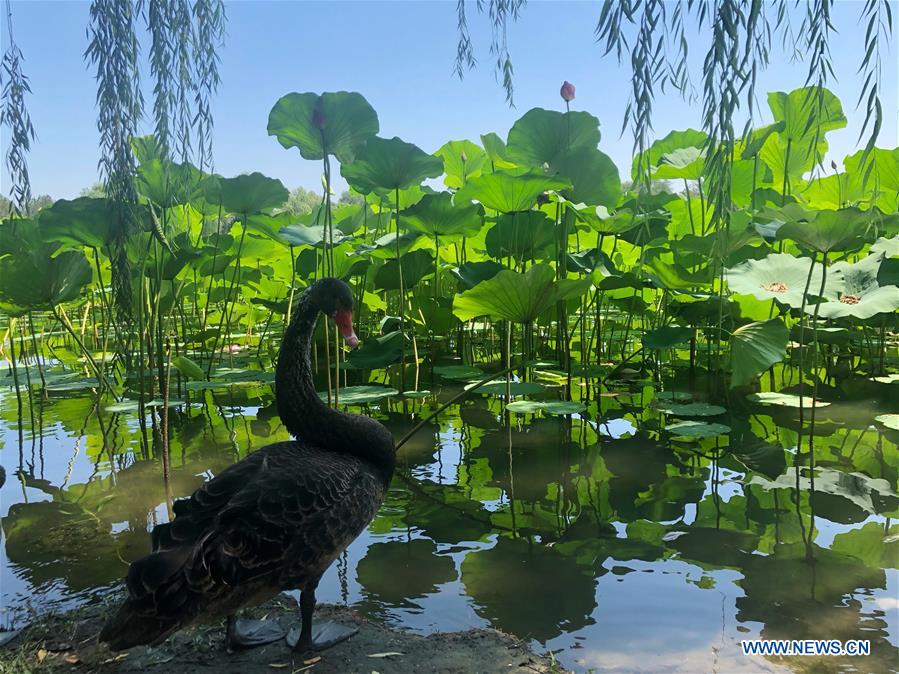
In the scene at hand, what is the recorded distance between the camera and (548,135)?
4.59 m

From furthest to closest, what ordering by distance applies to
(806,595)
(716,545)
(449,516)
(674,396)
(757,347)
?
1. (674,396)
2. (757,347)
3. (449,516)
4. (716,545)
5. (806,595)

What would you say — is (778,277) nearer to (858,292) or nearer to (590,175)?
(858,292)

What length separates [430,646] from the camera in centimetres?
168

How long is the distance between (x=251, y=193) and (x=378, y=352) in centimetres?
137

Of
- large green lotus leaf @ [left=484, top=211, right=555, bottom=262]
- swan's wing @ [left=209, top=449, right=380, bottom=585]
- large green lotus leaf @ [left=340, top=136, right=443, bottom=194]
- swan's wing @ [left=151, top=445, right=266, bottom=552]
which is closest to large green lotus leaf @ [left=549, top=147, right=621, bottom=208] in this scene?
large green lotus leaf @ [left=484, top=211, right=555, bottom=262]

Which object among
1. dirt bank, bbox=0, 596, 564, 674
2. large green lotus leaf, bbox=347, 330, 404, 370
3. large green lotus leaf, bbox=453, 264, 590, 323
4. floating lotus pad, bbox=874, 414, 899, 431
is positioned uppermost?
large green lotus leaf, bbox=453, 264, 590, 323

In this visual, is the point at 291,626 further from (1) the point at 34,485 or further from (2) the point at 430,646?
(1) the point at 34,485

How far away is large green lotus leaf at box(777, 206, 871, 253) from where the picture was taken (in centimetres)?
308

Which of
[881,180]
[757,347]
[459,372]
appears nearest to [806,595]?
[757,347]

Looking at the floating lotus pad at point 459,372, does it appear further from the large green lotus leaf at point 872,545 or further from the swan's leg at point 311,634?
the swan's leg at point 311,634

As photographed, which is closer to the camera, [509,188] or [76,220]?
[76,220]

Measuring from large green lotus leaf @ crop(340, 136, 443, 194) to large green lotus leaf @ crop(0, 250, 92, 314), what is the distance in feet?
5.23

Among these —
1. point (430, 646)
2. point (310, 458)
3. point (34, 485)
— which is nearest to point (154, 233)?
point (34, 485)

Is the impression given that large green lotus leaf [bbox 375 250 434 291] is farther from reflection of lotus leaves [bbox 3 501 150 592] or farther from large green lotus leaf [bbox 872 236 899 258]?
large green lotus leaf [bbox 872 236 899 258]
